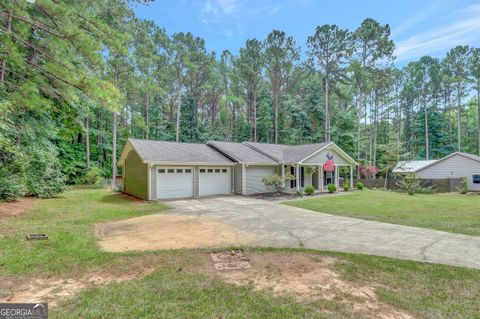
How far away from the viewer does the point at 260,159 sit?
58.2 ft

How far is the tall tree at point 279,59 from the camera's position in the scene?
30328mm

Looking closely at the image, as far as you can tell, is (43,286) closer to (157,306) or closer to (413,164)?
(157,306)

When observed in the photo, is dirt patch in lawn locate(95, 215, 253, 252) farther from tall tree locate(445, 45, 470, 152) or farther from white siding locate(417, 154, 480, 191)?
tall tree locate(445, 45, 470, 152)

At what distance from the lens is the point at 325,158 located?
19562 millimetres

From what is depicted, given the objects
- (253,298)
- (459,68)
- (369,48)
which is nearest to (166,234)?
(253,298)

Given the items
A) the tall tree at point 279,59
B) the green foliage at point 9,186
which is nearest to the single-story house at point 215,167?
the green foliage at point 9,186

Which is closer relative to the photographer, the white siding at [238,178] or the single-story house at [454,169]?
the white siding at [238,178]

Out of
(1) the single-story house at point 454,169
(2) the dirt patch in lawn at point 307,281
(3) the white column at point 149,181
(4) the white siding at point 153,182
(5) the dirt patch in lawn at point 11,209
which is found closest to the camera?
(2) the dirt patch in lawn at point 307,281

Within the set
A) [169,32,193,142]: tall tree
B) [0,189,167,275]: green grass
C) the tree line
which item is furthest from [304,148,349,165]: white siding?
[169,32,193,142]: tall tree

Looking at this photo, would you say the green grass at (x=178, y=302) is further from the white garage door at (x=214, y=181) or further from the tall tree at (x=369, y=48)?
the tall tree at (x=369, y=48)

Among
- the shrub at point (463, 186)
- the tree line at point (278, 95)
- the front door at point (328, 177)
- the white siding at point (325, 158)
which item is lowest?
the shrub at point (463, 186)

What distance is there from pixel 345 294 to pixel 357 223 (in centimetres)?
521

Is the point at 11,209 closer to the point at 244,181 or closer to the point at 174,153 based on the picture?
the point at 174,153

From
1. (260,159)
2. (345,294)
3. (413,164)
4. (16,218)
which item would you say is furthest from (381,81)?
(16,218)
